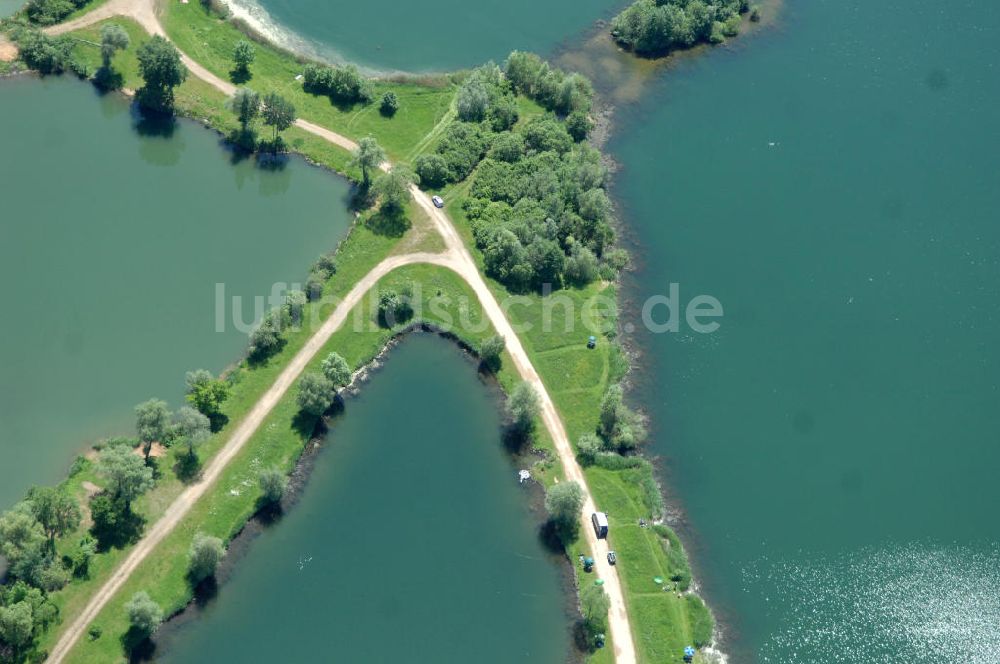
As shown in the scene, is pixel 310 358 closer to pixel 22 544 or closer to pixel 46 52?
pixel 22 544

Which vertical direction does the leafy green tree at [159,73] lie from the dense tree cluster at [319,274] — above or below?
above

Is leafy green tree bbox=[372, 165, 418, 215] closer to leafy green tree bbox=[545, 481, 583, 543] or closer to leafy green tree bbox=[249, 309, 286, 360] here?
leafy green tree bbox=[249, 309, 286, 360]

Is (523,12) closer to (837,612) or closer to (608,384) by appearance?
(608,384)

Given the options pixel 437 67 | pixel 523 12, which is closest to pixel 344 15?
pixel 437 67

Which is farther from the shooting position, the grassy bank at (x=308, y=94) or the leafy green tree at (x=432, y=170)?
the grassy bank at (x=308, y=94)

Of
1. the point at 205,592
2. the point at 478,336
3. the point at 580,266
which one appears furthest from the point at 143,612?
the point at 580,266

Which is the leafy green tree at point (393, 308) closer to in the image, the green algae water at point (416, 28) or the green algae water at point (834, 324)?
the green algae water at point (834, 324)

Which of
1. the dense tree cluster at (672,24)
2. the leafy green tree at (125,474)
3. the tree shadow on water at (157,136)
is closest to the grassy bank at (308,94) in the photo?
the tree shadow on water at (157,136)
